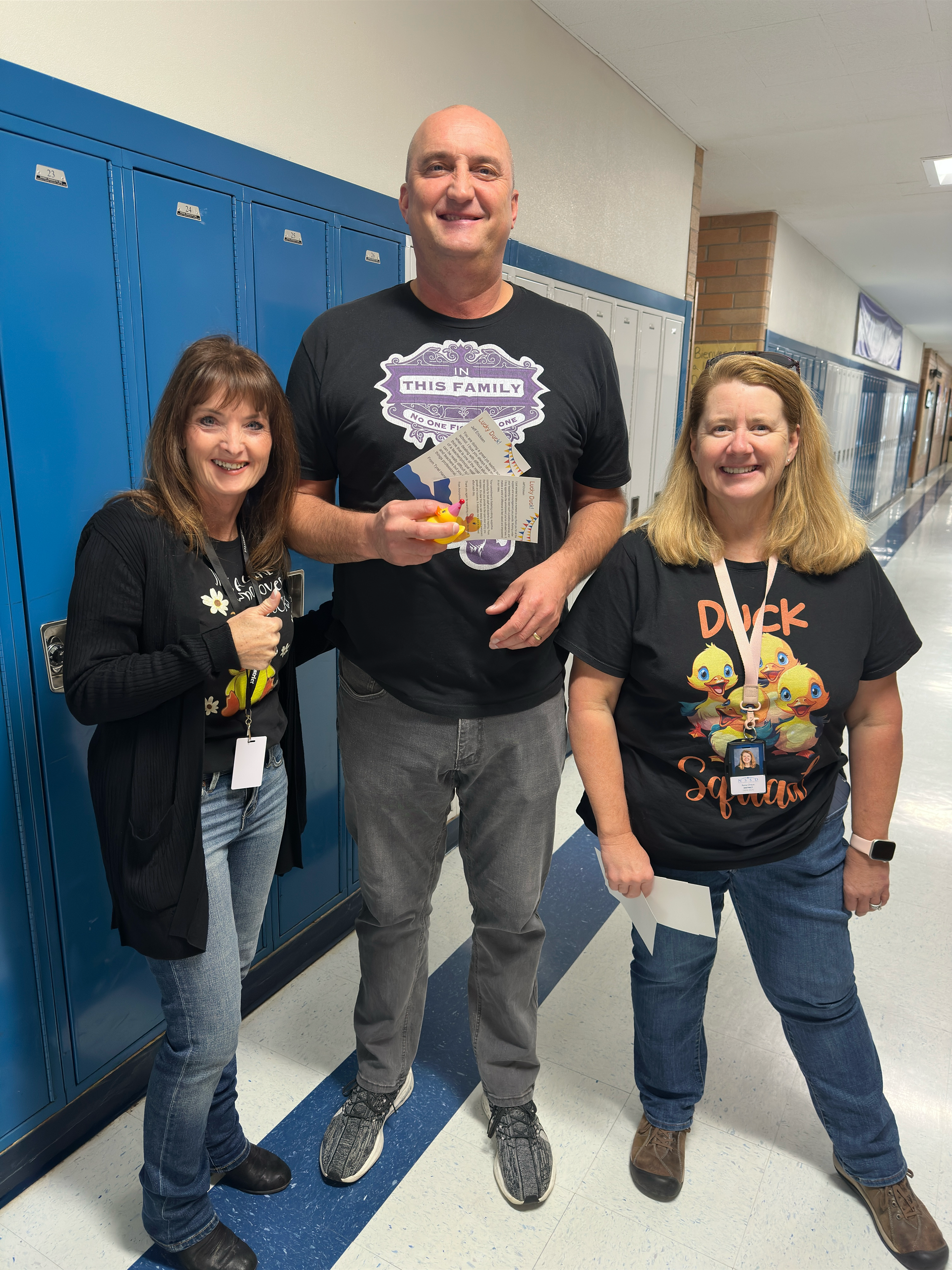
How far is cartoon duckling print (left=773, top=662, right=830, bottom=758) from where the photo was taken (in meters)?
1.45

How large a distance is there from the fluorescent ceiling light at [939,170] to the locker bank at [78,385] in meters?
4.33

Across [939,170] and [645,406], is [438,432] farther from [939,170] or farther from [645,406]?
[939,170]

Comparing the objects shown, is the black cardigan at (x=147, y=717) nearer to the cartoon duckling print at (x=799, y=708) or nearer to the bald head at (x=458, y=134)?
the bald head at (x=458, y=134)

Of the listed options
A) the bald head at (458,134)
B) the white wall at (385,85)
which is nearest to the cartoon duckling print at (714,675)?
the bald head at (458,134)

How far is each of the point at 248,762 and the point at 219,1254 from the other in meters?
0.92

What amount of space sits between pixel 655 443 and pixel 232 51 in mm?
2850

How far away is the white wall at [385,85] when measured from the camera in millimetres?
1658

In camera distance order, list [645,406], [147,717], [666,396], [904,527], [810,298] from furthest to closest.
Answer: [904,527] < [810,298] < [666,396] < [645,406] < [147,717]

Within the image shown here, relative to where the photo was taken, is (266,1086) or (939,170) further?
(939,170)

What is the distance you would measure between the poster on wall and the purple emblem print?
32.7ft

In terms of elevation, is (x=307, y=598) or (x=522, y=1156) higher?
(x=307, y=598)

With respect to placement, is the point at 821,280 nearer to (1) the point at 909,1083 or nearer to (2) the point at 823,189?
(2) the point at 823,189

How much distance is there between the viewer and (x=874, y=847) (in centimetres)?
156

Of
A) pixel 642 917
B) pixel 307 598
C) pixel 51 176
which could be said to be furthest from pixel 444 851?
pixel 51 176
